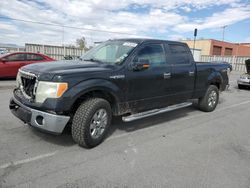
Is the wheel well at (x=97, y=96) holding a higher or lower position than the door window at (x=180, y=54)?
lower

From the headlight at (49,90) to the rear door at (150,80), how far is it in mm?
1318

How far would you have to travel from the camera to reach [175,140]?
172 inches

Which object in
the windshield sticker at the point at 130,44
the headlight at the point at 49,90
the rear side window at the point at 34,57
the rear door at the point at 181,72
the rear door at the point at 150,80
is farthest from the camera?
the rear side window at the point at 34,57

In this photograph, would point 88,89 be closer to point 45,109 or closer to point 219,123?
point 45,109

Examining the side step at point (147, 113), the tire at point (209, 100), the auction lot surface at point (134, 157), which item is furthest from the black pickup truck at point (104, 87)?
the tire at point (209, 100)

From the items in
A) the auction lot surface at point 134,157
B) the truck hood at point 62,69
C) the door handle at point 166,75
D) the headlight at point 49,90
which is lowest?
the auction lot surface at point 134,157

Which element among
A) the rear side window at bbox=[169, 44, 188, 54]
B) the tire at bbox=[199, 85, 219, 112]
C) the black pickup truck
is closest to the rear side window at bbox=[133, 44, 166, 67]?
the black pickup truck

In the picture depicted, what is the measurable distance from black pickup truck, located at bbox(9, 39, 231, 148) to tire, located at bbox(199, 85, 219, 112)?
704 mm

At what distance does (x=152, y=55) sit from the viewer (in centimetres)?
479

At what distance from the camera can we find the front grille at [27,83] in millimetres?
3613

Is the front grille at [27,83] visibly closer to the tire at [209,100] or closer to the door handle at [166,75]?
the door handle at [166,75]

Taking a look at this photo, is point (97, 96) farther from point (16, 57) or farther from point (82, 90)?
point (16, 57)

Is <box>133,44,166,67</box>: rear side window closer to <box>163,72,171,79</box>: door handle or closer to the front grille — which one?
<box>163,72,171,79</box>: door handle

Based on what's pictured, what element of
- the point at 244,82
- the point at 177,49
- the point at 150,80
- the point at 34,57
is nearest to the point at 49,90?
the point at 150,80
